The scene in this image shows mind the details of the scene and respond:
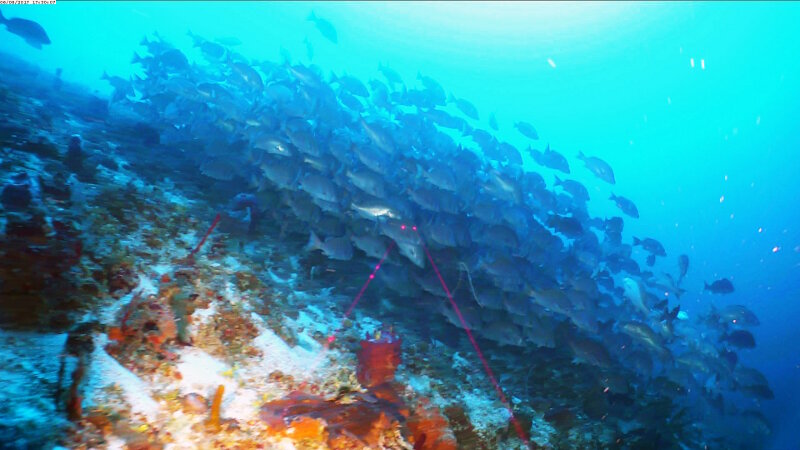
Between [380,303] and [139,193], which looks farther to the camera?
[380,303]

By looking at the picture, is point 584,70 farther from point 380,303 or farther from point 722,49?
point 380,303

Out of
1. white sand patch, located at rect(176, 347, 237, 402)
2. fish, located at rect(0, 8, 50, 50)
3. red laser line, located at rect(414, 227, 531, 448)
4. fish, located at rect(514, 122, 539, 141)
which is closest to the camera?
white sand patch, located at rect(176, 347, 237, 402)

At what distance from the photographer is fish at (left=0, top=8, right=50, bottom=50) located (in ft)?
29.8

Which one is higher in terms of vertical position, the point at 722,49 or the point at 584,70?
the point at 584,70

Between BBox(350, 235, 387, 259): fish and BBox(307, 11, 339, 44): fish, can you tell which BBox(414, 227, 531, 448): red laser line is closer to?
BBox(350, 235, 387, 259): fish

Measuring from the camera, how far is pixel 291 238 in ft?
21.9

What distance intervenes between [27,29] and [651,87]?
114727 mm

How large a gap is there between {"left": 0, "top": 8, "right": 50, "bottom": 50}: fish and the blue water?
28.1 meters

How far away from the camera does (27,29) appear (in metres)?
9.40

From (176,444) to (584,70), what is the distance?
110 m

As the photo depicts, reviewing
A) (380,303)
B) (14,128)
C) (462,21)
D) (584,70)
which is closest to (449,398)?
(380,303)

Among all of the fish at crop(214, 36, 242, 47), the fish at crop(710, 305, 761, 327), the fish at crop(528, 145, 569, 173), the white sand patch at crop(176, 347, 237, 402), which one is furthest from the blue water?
the fish at crop(214, 36, 242, 47)

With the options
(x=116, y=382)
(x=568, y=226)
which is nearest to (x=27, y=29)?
(x=116, y=382)

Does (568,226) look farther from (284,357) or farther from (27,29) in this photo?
(27,29)
